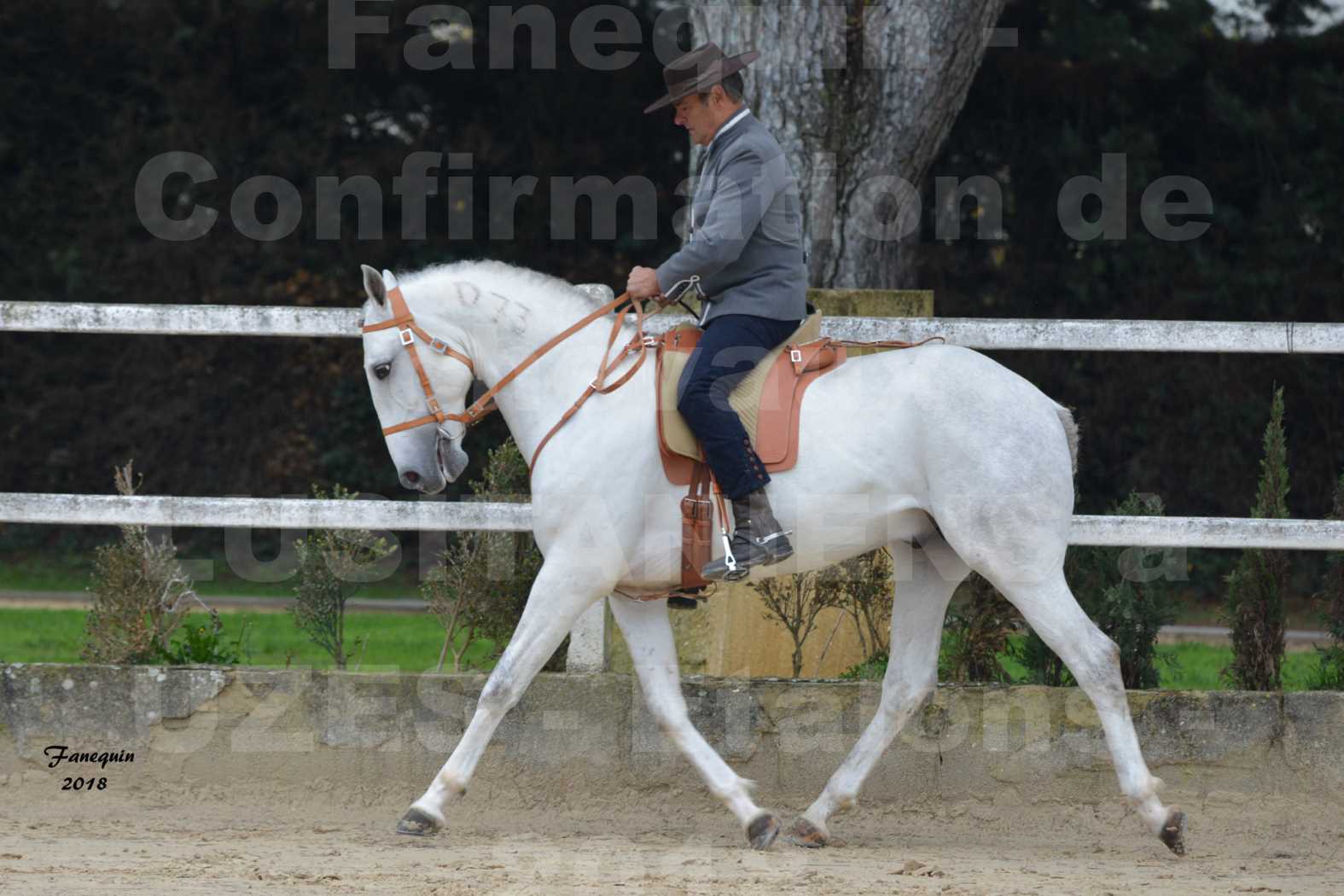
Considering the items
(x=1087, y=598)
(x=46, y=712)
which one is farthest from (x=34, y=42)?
(x=1087, y=598)

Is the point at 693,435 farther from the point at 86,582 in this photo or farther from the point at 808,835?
the point at 86,582

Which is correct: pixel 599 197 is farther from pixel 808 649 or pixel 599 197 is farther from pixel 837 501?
pixel 837 501

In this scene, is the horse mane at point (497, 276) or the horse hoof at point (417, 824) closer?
the horse hoof at point (417, 824)

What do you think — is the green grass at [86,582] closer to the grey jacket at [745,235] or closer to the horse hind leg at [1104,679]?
the grey jacket at [745,235]

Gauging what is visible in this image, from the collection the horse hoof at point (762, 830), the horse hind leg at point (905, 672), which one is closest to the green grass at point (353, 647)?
the horse hind leg at point (905, 672)

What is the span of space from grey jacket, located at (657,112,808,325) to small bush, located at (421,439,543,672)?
1.52 meters

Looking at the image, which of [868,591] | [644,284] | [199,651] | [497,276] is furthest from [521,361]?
[199,651]

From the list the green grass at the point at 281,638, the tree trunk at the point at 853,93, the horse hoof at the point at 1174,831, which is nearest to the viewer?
the horse hoof at the point at 1174,831

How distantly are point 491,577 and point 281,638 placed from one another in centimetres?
418

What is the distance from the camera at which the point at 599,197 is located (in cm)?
1266

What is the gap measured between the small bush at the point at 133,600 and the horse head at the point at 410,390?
1649mm

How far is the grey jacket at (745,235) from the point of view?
5.63 meters

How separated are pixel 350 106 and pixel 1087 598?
824 cm

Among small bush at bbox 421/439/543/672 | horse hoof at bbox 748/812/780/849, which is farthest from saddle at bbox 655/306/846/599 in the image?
small bush at bbox 421/439/543/672
